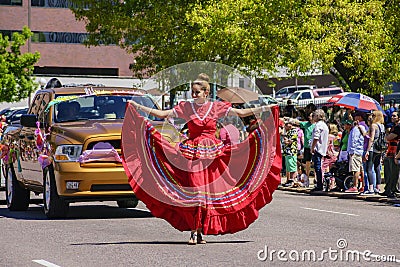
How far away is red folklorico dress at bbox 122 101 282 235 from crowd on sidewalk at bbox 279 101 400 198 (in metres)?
7.83

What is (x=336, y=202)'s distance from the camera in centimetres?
2011

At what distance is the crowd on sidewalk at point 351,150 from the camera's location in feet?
67.2

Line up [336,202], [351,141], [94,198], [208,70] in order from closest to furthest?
[208,70]
[94,198]
[336,202]
[351,141]

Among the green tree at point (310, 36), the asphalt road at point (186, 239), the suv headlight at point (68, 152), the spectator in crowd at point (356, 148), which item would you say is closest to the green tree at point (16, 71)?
the green tree at point (310, 36)

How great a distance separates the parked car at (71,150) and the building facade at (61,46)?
66.3 metres

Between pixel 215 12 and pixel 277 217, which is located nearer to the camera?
pixel 277 217

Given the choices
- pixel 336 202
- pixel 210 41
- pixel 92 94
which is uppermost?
pixel 210 41

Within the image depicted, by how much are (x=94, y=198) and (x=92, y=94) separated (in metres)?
2.24

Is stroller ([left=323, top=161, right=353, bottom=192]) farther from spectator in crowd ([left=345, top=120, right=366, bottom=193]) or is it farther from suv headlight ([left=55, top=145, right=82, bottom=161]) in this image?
suv headlight ([left=55, top=145, right=82, bottom=161])

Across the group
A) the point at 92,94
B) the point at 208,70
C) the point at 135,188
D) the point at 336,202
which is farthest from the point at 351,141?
the point at 135,188

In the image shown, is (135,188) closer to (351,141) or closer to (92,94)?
(92,94)

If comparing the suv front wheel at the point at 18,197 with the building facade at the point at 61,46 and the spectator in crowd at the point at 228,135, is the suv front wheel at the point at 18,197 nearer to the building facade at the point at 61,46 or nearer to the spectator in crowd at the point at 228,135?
the spectator in crowd at the point at 228,135

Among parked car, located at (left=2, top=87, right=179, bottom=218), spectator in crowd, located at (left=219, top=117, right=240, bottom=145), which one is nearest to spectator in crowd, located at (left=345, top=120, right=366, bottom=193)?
parked car, located at (left=2, top=87, right=179, bottom=218)

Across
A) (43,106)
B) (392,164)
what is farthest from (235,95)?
(43,106)
